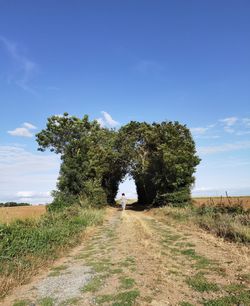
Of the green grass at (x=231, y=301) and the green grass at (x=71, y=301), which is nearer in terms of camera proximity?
the green grass at (x=231, y=301)

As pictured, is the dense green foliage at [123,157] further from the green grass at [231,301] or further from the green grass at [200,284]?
the green grass at [231,301]

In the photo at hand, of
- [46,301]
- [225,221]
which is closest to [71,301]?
[46,301]

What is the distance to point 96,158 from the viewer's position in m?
40.7

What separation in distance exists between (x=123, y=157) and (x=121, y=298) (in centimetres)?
4432

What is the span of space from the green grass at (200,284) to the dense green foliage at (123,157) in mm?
23641

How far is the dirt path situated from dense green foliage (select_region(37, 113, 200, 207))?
64.1 ft

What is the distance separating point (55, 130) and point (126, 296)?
41.9 metres

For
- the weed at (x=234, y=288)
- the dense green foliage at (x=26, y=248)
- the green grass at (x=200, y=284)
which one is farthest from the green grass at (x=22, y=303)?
the weed at (x=234, y=288)

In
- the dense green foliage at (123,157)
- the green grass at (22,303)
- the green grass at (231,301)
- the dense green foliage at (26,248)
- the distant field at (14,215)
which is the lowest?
the green grass at (231,301)

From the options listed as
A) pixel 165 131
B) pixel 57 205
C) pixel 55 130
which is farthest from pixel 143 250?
pixel 55 130

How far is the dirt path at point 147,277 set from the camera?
7254 mm

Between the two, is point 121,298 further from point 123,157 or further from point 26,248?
point 123,157

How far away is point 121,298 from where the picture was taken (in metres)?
7.27

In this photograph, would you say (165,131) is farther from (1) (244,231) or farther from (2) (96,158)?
(1) (244,231)
